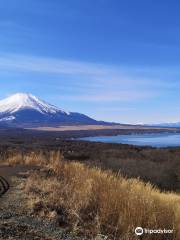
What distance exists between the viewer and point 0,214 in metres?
7.16

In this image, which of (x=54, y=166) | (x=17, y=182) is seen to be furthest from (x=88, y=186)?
(x=54, y=166)

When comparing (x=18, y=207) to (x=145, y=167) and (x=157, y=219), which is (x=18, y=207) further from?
(x=145, y=167)

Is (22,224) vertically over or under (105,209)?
under

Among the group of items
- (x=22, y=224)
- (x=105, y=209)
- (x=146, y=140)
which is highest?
(x=105, y=209)

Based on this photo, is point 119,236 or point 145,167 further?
point 145,167

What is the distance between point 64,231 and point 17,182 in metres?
5.28
